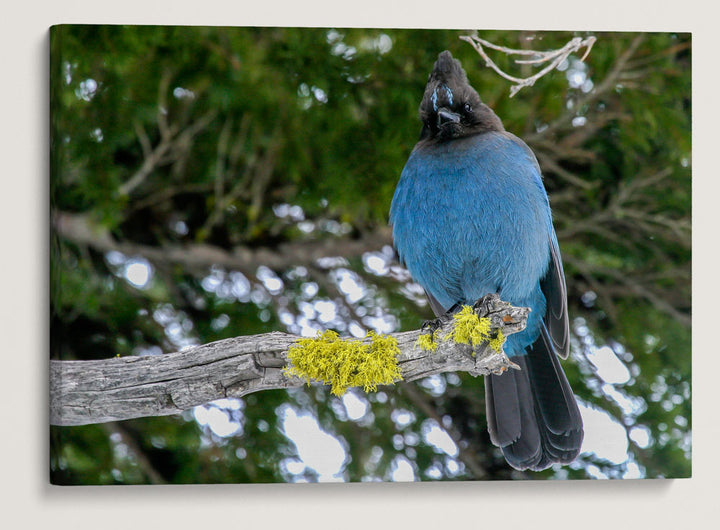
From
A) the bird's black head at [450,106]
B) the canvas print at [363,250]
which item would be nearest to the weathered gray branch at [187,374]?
the canvas print at [363,250]

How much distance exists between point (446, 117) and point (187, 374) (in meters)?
1.43

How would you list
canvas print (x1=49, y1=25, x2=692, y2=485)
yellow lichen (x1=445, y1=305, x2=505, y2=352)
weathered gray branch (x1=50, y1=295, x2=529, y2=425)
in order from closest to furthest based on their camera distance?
yellow lichen (x1=445, y1=305, x2=505, y2=352), weathered gray branch (x1=50, y1=295, x2=529, y2=425), canvas print (x1=49, y1=25, x2=692, y2=485)

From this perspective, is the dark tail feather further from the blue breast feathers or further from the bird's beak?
the bird's beak

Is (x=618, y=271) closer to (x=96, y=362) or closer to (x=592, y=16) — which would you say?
(x=592, y=16)

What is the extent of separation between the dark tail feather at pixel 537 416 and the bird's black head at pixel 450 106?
89 centimetres

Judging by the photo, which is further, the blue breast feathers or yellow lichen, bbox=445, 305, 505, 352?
the blue breast feathers

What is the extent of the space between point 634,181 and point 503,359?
104 cm

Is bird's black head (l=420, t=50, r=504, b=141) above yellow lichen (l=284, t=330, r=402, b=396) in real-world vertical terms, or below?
above

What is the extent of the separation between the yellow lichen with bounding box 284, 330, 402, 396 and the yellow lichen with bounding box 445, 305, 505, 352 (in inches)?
11.7

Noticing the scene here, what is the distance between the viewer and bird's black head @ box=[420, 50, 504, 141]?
3.30m

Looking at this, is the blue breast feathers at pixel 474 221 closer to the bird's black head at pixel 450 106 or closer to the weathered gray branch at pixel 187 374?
the bird's black head at pixel 450 106

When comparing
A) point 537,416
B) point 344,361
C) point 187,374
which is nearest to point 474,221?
point 344,361

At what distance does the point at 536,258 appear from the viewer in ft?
10.6

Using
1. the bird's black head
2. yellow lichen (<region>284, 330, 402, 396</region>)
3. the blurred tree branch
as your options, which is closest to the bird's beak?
the bird's black head
